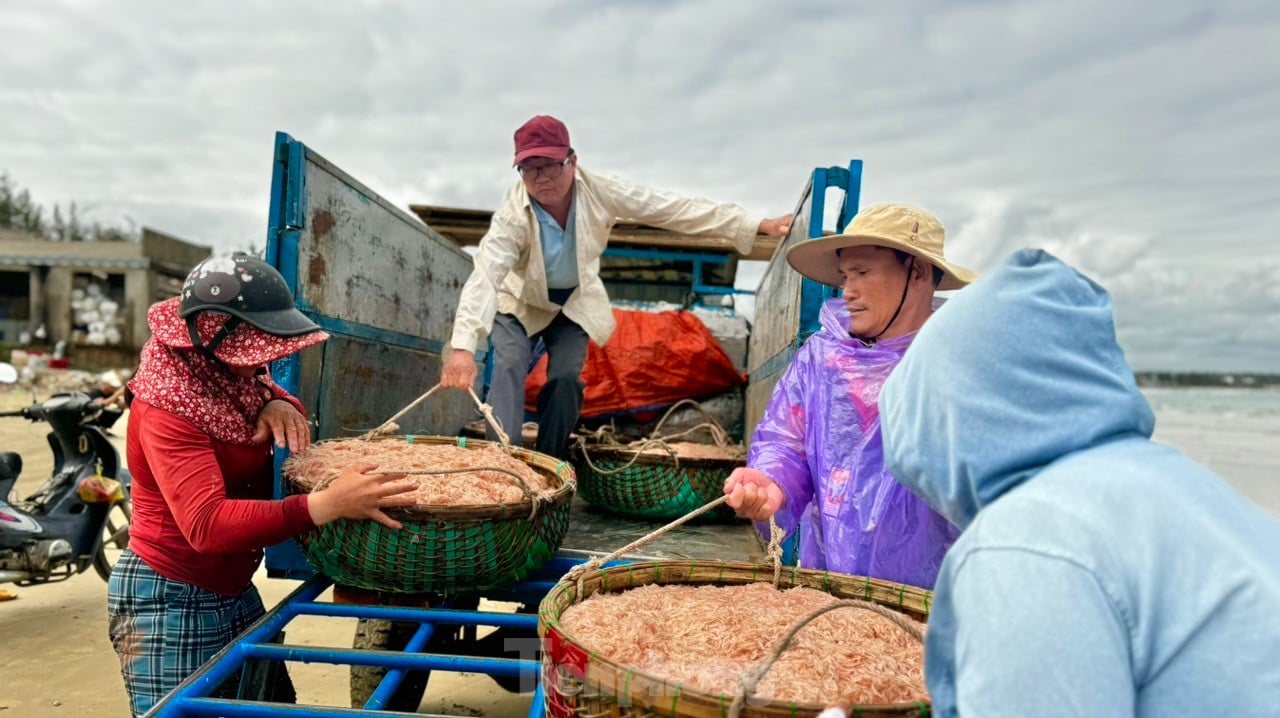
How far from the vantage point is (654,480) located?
392cm

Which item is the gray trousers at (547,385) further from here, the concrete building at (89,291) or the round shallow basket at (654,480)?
the concrete building at (89,291)

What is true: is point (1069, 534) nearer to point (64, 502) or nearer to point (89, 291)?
point (64, 502)

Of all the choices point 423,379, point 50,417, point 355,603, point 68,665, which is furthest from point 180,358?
point 50,417

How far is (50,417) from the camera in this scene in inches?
200

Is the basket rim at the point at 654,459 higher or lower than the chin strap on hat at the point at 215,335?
lower

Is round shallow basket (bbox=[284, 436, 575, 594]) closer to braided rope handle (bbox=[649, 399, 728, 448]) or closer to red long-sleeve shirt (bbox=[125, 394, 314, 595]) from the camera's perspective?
red long-sleeve shirt (bbox=[125, 394, 314, 595])

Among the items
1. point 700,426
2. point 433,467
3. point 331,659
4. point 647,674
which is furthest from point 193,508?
point 700,426

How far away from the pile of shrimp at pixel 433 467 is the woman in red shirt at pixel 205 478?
11 cm

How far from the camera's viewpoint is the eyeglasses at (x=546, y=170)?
3637 millimetres

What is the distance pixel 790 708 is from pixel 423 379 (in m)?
3.85

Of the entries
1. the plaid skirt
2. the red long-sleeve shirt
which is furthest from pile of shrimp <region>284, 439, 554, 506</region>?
the plaid skirt

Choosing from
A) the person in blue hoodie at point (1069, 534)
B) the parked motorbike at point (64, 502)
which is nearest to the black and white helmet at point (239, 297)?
the person in blue hoodie at point (1069, 534)

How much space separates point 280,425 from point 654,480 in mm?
1920

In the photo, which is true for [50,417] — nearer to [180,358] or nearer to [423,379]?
[423,379]
